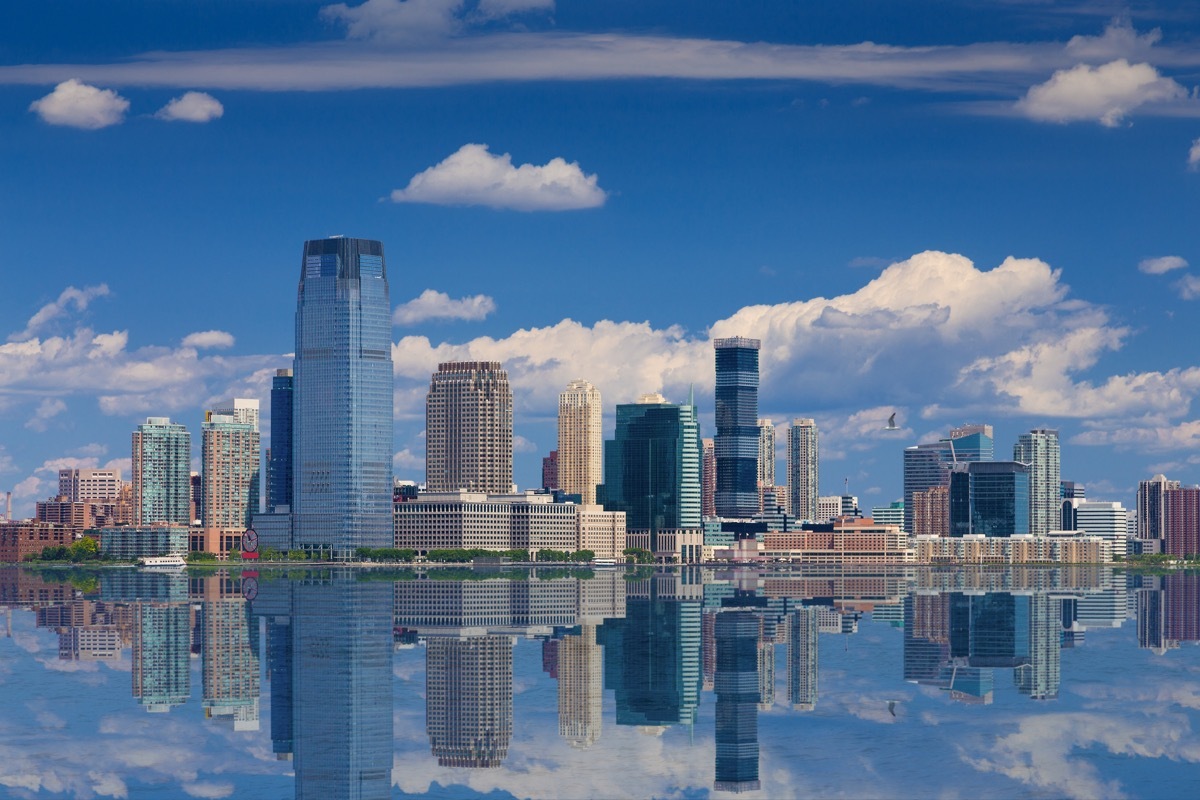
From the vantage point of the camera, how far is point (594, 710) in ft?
268

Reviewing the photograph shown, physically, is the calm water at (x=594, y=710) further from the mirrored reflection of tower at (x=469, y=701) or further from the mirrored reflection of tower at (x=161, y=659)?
the mirrored reflection of tower at (x=161, y=659)

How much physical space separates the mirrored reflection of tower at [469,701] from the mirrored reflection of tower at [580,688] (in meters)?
2.71

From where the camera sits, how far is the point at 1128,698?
293ft

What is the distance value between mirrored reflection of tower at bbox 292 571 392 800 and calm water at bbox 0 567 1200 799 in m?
0.20

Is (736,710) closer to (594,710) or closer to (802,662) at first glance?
(594,710)

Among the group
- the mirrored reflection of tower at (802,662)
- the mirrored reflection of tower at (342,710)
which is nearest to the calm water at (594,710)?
the mirrored reflection of tower at (342,710)

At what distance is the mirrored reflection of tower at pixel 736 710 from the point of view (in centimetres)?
6575

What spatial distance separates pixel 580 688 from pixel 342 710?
14418mm

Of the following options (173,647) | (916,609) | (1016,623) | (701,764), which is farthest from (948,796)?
(916,609)

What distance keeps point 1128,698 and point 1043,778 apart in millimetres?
26261

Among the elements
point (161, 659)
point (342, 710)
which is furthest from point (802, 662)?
point (161, 659)

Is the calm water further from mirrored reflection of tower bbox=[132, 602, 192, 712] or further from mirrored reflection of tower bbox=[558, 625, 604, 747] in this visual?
mirrored reflection of tower bbox=[132, 602, 192, 712]

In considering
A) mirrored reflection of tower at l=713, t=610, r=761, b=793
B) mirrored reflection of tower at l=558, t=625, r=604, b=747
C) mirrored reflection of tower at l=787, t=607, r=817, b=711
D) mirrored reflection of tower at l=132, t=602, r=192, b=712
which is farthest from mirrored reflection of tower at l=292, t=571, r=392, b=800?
mirrored reflection of tower at l=787, t=607, r=817, b=711

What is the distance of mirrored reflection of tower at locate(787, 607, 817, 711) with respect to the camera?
86.7m
